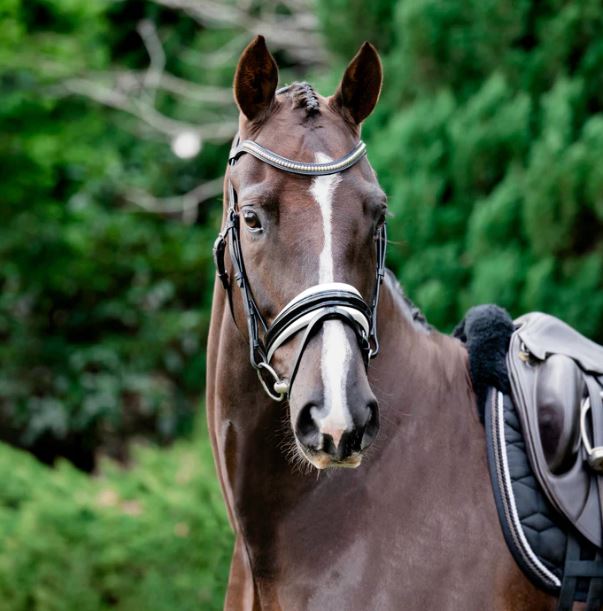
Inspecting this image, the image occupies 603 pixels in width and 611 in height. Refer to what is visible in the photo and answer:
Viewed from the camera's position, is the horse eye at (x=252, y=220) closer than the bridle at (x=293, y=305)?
No

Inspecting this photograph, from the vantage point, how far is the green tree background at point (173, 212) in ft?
17.7

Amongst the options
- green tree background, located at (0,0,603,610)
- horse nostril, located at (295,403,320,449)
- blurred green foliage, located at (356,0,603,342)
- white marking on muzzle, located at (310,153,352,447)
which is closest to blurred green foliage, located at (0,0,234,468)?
green tree background, located at (0,0,603,610)

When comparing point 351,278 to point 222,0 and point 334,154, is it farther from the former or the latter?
point 222,0

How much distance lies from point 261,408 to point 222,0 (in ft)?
30.9

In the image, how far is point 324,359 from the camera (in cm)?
210

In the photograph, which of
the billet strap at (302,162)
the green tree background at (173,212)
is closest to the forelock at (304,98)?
the billet strap at (302,162)

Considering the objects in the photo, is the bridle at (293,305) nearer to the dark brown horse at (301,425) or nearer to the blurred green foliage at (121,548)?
the dark brown horse at (301,425)

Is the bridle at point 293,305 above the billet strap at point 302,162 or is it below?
below

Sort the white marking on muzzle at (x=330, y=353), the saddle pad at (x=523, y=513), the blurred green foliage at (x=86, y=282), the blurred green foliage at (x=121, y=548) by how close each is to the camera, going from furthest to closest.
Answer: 1. the blurred green foliage at (x=86, y=282)
2. the blurred green foliage at (x=121, y=548)
3. the saddle pad at (x=523, y=513)
4. the white marking on muzzle at (x=330, y=353)

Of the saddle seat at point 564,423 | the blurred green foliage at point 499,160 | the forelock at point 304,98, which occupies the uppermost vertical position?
the forelock at point 304,98

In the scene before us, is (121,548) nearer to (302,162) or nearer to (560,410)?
(560,410)

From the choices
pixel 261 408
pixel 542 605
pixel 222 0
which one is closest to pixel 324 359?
pixel 261 408

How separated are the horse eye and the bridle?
0.08 meters

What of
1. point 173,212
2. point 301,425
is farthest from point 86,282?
point 301,425
